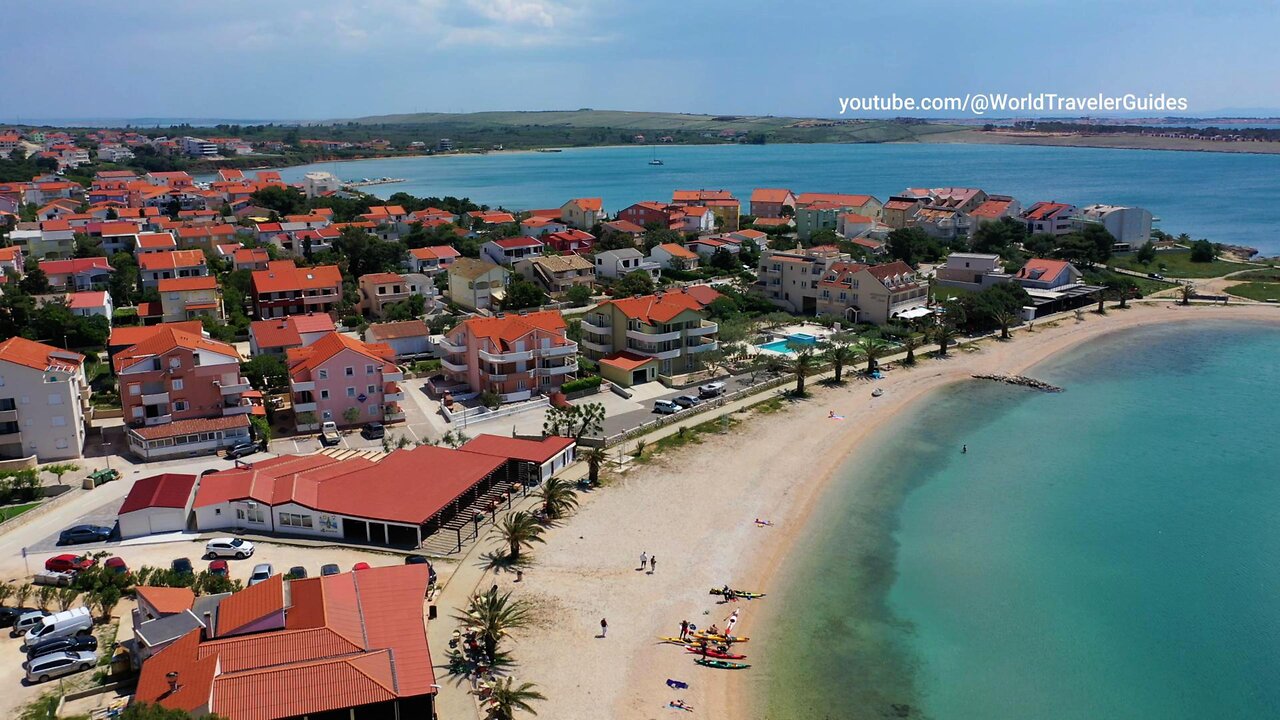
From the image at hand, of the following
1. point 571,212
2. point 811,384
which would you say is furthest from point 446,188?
point 811,384

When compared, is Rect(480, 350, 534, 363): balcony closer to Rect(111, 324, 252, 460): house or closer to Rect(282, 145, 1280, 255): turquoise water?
Rect(111, 324, 252, 460): house

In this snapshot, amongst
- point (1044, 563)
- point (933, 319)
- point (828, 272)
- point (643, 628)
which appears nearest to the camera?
point (643, 628)

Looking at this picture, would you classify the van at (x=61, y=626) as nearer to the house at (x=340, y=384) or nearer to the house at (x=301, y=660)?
the house at (x=301, y=660)

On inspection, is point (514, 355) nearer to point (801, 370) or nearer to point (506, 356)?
point (506, 356)

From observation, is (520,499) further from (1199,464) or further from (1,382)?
(1199,464)

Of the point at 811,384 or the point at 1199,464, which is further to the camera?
the point at 811,384

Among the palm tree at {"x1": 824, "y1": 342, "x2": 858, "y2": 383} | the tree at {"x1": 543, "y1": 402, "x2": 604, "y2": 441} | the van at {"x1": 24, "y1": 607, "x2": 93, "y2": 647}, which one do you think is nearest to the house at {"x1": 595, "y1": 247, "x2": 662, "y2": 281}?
the palm tree at {"x1": 824, "y1": 342, "x2": 858, "y2": 383}

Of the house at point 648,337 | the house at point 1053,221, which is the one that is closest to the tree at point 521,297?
the house at point 648,337
